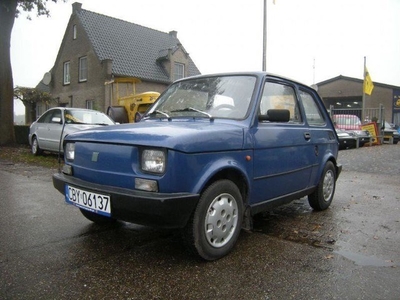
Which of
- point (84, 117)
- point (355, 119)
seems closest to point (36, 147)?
point (84, 117)

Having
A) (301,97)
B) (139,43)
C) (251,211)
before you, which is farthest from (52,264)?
(139,43)

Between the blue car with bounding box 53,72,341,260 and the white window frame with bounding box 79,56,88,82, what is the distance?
22673 mm

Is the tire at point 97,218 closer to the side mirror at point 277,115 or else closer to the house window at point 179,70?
the side mirror at point 277,115

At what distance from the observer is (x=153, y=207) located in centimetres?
252

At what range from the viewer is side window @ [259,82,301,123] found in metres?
3.64

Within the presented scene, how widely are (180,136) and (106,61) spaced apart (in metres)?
21.1

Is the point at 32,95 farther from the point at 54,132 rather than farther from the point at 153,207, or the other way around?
the point at 153,207

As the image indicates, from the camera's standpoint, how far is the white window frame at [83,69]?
24.9 meters

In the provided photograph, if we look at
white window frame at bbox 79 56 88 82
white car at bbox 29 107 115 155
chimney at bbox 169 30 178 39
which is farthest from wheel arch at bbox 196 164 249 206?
chimney at bbox 169 30 178 39

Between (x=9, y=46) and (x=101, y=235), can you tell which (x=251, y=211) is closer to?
(x=101, y=235)

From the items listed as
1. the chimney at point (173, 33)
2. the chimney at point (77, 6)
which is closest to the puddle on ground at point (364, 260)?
the chimney at point (77, 6)

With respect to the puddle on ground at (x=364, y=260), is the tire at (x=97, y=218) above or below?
above

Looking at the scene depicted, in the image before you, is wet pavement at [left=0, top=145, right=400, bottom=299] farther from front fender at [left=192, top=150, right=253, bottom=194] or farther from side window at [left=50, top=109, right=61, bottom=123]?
side window at [left=50, top=109, right=61, bottom=123]

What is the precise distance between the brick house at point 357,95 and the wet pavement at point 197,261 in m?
31.3
